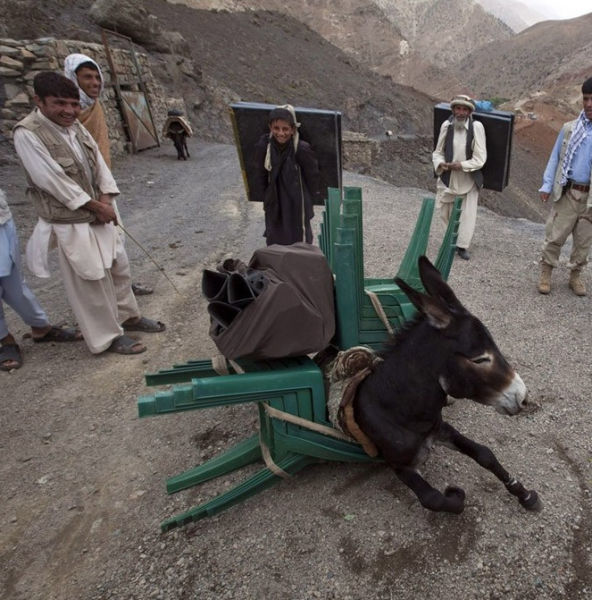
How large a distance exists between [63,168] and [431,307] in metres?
2.74

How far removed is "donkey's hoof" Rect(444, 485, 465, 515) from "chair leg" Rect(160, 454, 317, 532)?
672 mm

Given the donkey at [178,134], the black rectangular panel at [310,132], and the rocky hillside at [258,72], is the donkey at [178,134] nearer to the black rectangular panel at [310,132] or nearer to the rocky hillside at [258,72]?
the rocky hillside at [258,72]

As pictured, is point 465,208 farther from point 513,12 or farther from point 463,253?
point 513,12

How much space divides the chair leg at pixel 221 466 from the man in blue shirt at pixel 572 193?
12.0 ft

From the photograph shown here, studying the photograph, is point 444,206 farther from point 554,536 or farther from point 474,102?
point 554,536

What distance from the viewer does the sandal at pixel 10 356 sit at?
348 cm

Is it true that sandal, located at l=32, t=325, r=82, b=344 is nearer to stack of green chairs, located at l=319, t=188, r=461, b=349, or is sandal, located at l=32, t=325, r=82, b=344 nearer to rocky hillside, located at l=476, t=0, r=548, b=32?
stack of green chairs, located at l=319, t=188, r=461, b=349

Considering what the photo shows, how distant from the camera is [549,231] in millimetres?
4480

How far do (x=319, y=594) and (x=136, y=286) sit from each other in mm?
3778

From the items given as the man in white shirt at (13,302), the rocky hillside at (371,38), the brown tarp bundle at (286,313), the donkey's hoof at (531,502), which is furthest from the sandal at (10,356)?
the rocky hillside at (371,38)

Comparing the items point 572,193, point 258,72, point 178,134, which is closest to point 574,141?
point 572,193

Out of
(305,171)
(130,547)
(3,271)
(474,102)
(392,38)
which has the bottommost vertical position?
(130,547)

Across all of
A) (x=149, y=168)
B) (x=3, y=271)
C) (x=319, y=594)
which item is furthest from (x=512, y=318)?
(x=149, y=168)

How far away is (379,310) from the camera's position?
2.20 metres
